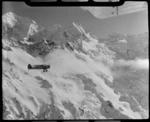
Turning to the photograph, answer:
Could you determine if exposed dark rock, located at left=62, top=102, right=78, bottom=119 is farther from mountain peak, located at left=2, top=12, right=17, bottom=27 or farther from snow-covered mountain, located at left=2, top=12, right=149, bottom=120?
mountain peak, located at left=2, top=12, right=17, bottom=27

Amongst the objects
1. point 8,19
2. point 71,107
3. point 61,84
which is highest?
point 8,19

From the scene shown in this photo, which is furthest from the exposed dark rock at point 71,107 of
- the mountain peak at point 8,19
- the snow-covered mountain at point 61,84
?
the mountain peak at point 8,19

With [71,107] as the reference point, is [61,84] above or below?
above

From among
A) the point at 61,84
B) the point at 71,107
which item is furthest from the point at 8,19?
the point at 61,84

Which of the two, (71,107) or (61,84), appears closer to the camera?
(71,107)

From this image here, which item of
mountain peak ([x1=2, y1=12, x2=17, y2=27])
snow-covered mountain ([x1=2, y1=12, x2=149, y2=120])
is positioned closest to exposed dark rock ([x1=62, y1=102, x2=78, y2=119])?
snow-covered mountain ([x1=2, y1=12, x2=149, y2=120])

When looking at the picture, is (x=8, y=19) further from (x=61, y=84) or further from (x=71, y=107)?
(x=61, y=84)

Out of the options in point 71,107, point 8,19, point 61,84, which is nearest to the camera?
point 8,19

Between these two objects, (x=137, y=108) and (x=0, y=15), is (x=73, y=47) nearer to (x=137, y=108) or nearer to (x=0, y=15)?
(x=137, y=108)

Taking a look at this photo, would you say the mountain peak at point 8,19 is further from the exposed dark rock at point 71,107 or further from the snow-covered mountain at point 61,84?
the exposed dark rock at point 71,107

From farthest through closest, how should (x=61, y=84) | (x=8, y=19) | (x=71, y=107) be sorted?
(x=61, y=84) < (x=71, y=107) < (x=8, y=19)
